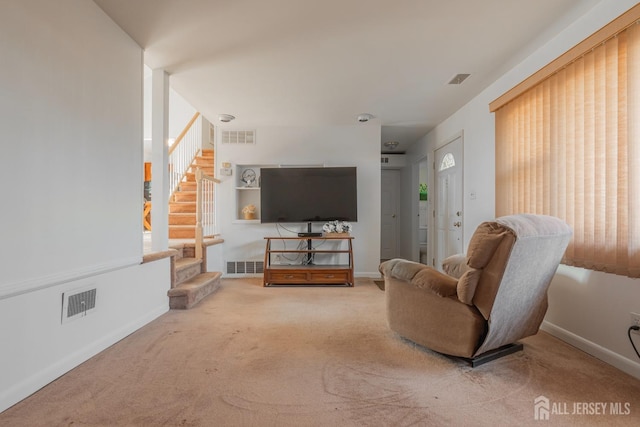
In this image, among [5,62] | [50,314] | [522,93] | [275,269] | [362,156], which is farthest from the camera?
[362,156]

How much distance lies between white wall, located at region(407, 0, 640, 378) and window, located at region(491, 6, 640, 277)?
0.13 metres

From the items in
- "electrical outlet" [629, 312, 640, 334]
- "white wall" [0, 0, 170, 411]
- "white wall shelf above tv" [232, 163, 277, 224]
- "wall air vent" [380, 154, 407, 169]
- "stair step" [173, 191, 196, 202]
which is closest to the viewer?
"white wall" [0, 0, 170, 411]

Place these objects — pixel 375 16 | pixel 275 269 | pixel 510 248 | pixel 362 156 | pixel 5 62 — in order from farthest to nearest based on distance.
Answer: pixel 362 156 < pixel 275 269 < pixel 375 16 < pixel 510 248 < pixel 5 62

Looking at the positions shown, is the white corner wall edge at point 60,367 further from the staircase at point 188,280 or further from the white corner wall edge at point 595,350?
the white corner wall edge at point 595,350

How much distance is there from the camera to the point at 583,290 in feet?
6.89

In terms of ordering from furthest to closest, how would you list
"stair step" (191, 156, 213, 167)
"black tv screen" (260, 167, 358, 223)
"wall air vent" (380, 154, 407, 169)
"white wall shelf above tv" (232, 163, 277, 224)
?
"wall air vent" (380, 154, 407, 169), "stair step" (191, 156, 213, 167), "white wall shelf above tv" (232, 163, 277, 224), "black tv screen" (260, 167, 358, 223)

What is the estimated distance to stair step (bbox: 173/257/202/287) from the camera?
10.9 ft

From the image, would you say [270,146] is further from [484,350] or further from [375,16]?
[484,350]

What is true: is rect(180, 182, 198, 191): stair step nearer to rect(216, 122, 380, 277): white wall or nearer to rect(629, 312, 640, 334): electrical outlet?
rect(216, 122, 380, 277): white wall

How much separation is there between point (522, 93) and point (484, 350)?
2.30 metres

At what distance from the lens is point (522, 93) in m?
2.66

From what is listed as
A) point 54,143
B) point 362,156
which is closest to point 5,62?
point 54,143

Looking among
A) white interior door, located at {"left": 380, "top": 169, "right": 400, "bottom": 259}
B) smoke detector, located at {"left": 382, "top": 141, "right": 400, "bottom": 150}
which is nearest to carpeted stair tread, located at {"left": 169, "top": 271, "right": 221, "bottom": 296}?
white interior door, located at {"left": 380, "top": 169, "right": 400, "bottom": 259}

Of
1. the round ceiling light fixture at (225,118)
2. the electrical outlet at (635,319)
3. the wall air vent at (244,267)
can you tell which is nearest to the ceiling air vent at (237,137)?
the round ceiling light fixture at (225,118)
